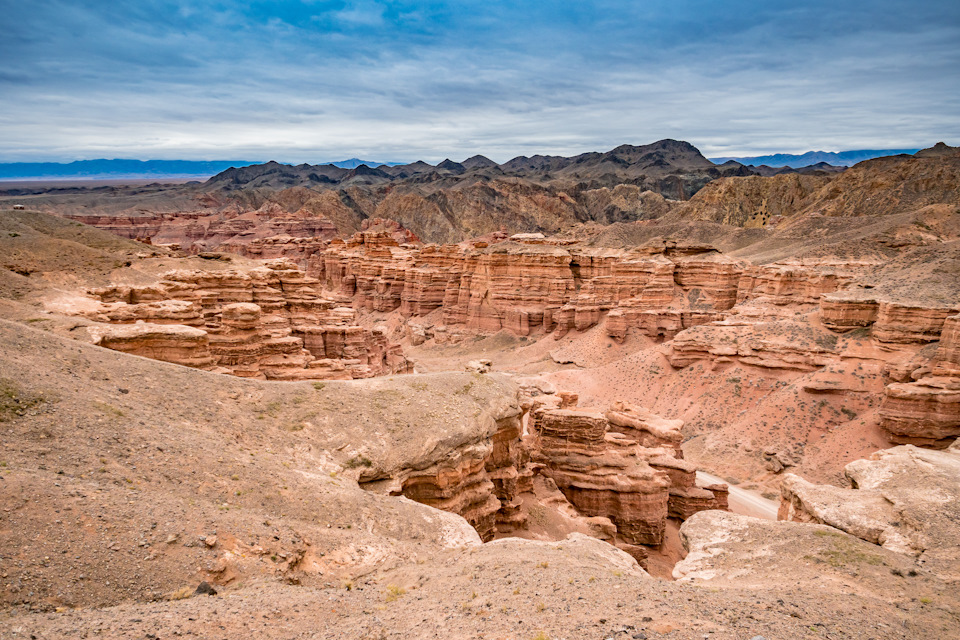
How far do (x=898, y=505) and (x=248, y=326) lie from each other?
2524cm

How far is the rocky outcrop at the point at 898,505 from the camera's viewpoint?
47.1 ft

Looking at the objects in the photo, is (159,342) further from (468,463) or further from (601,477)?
(601,477)

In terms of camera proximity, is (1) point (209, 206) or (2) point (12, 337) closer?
(2) point (12, 337)

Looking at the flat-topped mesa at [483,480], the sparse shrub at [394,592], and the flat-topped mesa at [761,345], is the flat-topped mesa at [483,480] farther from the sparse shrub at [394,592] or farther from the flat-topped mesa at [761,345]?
the flat-topped mesa at [761,345]

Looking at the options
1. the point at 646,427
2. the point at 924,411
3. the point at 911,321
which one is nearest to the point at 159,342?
the point at 646,427

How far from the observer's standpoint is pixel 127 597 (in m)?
8.22

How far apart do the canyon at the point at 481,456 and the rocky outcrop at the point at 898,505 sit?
0.10 metres

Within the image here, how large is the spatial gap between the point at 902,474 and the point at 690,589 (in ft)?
39.9

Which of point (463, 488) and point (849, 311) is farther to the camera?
point (849, 311)

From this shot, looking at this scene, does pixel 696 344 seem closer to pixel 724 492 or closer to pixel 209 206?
pixel 724 492

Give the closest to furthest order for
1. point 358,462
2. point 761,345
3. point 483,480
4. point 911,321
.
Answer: point 358,462, point 483,480, point 911,321, point 761,345

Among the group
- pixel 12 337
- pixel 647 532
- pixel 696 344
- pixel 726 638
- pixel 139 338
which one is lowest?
pixel 647 532

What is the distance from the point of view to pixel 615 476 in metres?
22.1

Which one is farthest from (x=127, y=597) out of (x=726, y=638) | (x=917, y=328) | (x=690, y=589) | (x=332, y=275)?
(x=332, y=275)
